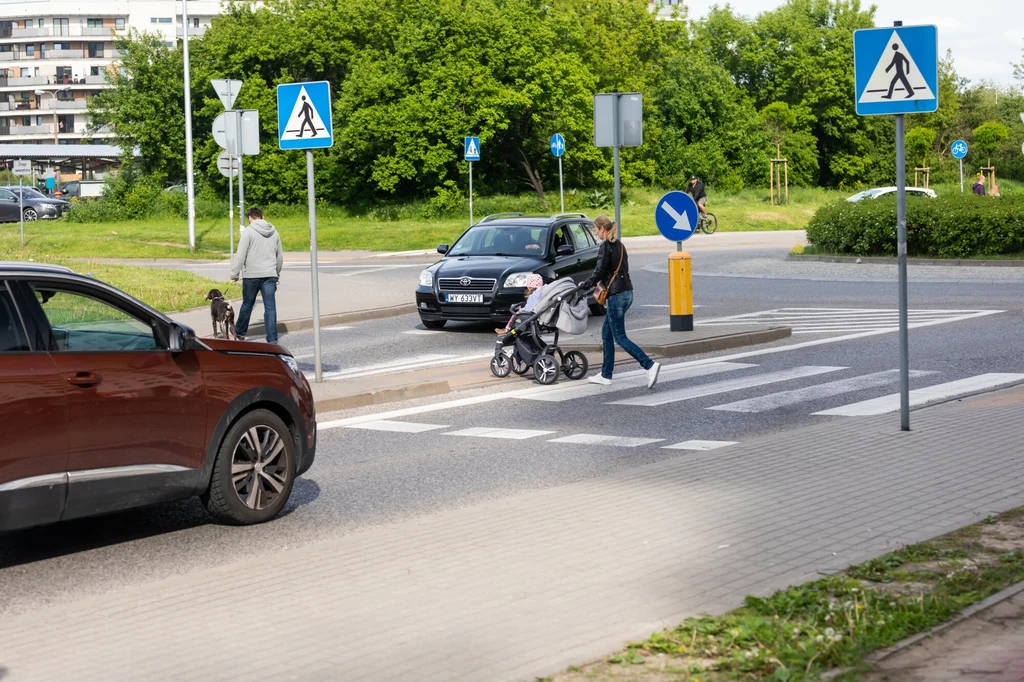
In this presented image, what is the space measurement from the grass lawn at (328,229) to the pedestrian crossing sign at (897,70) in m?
26.1

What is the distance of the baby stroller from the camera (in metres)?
14.4

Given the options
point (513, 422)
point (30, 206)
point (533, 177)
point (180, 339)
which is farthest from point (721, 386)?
point (30, 206)

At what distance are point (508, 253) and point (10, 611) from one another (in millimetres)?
14710

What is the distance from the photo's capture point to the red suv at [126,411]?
22.1 feet

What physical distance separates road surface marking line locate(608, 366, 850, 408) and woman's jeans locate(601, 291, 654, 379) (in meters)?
0.62

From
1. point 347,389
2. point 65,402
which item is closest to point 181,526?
point 65,402

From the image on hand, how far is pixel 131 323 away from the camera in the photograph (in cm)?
744

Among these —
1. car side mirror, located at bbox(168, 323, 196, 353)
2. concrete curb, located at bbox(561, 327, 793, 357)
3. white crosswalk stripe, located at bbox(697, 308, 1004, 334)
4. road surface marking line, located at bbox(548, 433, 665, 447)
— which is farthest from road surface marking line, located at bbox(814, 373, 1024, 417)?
car side mirror, located at bbox(168, 323, 196, 353)

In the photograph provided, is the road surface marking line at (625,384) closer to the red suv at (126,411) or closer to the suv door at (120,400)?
the red suv at (126,411)

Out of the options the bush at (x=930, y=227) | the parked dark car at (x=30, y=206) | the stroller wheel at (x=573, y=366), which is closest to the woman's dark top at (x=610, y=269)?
the stroller wheel at (x=573, y=366)

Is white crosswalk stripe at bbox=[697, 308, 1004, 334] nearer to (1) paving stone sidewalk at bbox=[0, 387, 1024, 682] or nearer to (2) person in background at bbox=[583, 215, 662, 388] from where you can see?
(2) person in background at bbox=[583, 215, 662, 388]

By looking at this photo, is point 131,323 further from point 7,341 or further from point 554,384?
point 554,384

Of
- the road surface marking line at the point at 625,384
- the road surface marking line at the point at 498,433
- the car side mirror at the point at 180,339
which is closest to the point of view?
the car side mirror at the point at 180,339

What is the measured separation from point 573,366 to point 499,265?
5091mm
